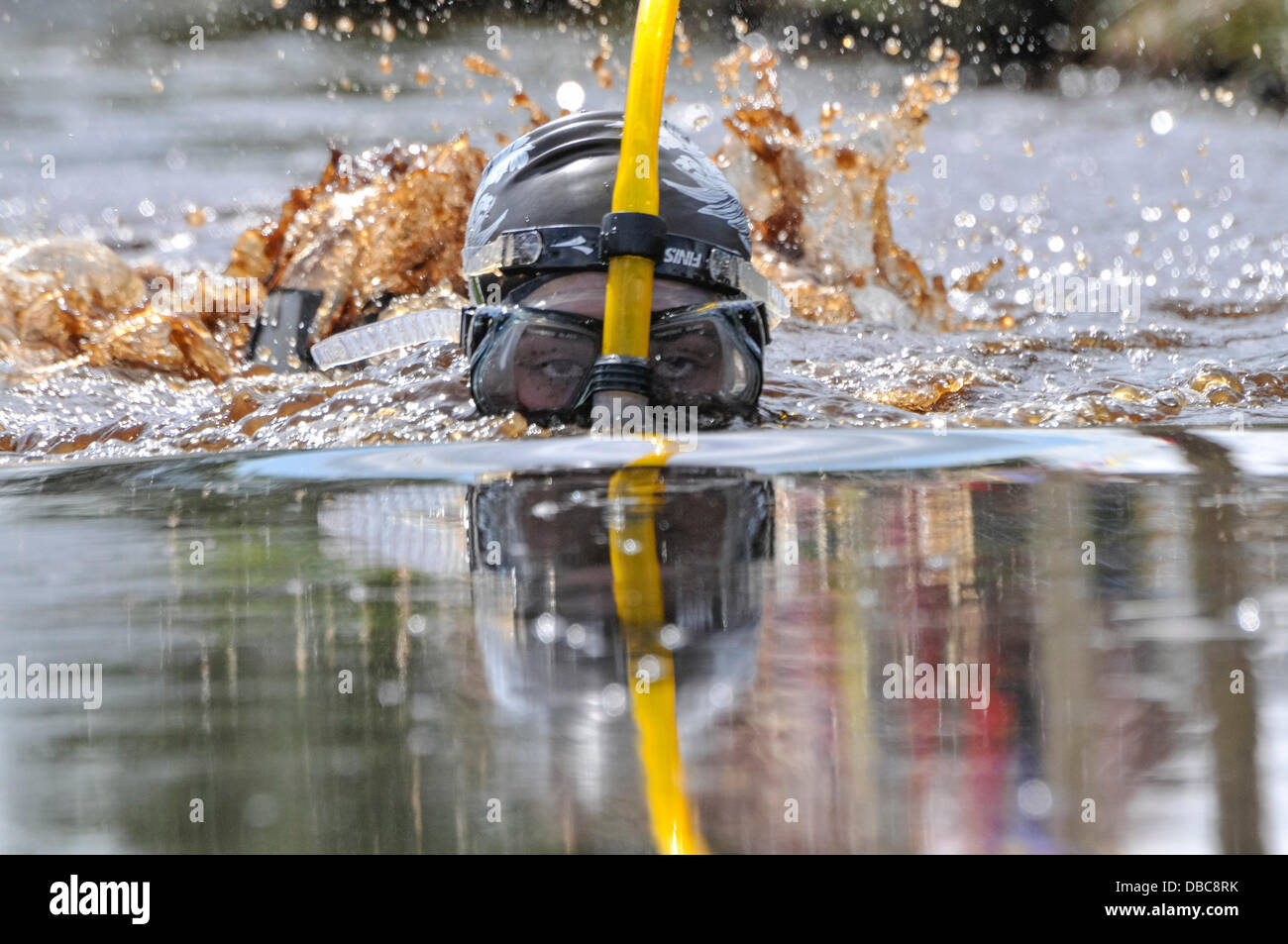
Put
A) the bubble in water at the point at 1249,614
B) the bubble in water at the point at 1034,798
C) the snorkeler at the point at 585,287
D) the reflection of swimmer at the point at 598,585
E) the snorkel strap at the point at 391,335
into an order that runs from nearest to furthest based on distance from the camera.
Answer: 1. the bubble in water at the point at 1034,798
2. the reflection of swimmer at the point at 598,585
3. the bubble in water at the point at 1249,614
4. the snorkeler at the point at 585,287
5. the snorkel strap at the point at 391,335

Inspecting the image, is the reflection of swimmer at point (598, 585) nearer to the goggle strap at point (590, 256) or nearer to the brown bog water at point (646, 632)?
the brown bog water at point (646, 632)

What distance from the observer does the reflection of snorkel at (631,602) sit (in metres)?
0.80

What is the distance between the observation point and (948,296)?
6023 mm

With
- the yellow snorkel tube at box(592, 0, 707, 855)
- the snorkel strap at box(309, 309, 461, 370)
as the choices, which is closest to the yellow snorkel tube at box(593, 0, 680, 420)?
the yellow snorkel tube at box(592, 0, 707, 855)

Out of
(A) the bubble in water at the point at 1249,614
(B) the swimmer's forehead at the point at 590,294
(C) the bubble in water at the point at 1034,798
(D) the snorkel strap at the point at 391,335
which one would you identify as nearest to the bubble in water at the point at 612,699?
(C) the bubble in water at the point at 1034,798

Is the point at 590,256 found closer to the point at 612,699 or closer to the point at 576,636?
the point at 576,636

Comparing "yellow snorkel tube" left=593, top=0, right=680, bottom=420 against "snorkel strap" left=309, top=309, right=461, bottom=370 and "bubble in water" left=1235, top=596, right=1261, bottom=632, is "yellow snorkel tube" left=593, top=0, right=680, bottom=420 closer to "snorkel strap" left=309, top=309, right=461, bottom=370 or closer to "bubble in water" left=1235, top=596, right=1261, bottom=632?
"snorkel strap" left=309, top=309, right=461, bottom=370

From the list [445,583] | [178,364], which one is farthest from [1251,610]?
[178,364]

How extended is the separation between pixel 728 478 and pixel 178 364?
3.04 m

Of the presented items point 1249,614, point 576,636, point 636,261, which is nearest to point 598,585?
point 576,636

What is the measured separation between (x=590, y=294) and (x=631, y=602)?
1.62 meters

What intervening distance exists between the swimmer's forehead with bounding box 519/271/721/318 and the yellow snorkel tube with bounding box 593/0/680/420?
0.37 feet

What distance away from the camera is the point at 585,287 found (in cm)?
263

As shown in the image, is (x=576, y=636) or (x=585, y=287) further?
(x=585, y=287)
